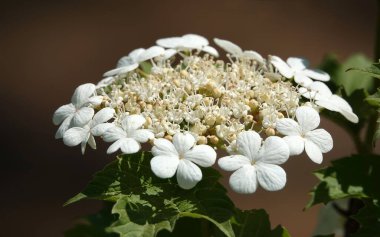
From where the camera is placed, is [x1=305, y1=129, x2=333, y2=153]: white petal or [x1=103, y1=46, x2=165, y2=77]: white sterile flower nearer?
[x1=305, y1=129, x2=333, y2=153]: white petal

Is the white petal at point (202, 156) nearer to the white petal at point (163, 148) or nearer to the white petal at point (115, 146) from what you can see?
the white petal at point (163, 148)

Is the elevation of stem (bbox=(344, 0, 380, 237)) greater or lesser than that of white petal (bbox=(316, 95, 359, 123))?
lesser

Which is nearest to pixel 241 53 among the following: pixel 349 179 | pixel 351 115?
pixel 351 115

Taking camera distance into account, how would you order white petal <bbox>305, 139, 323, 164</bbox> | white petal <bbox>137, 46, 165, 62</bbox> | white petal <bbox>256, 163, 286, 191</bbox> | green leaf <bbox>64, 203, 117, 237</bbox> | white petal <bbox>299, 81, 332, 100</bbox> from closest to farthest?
white petal <bbox>256, 163, 286, 191</bbox>, white petal <bbox>305, 139, 323, 164</bbox>, white petal <bbox>299, 81, 332, 100</bbox>, white petal <bbox>137, 46, 165, 62</bbox>, green leaf <bbox>64, 203, 117, 237</bbox>

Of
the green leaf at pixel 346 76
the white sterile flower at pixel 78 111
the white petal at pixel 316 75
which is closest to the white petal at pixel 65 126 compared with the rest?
the white sterile flower at pixel 78 111

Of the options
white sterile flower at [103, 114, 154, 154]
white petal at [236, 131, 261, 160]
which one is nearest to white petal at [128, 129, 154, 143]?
white sterile flower at [103, 114, 154, 154]

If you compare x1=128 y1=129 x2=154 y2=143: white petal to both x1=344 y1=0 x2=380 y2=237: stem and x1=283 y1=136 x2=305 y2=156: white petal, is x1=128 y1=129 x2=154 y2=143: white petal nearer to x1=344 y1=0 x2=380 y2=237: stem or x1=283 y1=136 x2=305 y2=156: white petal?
x1=283 y1=136 x2=305 y2=156: white petal

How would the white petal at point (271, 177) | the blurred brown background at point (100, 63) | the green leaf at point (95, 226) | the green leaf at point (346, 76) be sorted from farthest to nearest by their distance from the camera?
the blurred brown background at point (100, 63)
the green leaf at point (346, 76)
the green leaf at point (95, 226)
the white petal at point (271, 177)
